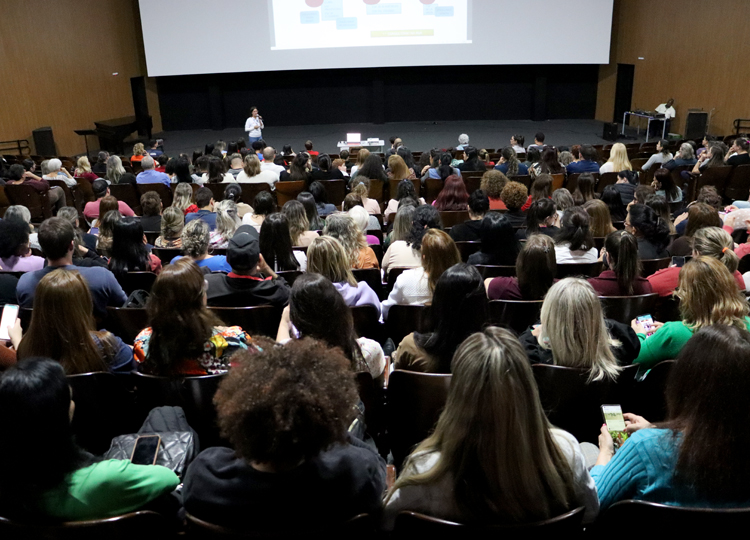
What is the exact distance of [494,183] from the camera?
5887 millimetres

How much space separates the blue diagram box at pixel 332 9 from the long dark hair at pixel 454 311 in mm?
12503

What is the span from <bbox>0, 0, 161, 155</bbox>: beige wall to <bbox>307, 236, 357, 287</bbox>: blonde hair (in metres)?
11.0

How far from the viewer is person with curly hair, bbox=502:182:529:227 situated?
5.32 m

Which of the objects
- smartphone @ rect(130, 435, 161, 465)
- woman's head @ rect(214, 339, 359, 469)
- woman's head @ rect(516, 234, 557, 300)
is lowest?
smartphone @ rect(130, 435, 161, 465)

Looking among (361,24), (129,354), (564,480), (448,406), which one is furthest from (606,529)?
(361,24)

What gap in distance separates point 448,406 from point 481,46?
45.8 ft

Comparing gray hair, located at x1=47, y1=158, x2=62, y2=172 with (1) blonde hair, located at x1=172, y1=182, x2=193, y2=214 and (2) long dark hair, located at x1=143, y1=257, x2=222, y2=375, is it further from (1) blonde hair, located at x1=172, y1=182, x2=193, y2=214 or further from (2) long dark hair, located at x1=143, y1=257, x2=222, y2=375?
(2) long dark hair, located at x1=143, y1=257, x2=222, y2=375

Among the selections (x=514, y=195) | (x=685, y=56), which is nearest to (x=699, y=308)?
(x=514, y=195)

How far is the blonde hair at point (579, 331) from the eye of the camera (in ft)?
7.62

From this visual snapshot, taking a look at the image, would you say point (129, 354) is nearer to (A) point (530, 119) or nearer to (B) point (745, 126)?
(B) point (745, 126)

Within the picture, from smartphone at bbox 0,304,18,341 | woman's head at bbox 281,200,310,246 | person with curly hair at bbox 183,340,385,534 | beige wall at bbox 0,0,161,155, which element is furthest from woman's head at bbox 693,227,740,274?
beige wall at bbox 0,0,161,155

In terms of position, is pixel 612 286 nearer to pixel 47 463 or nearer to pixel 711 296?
pixel 711 296

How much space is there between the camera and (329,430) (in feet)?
4.97

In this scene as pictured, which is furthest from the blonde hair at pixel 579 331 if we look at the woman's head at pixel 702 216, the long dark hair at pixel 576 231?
the woman's head at pixel 702 216
